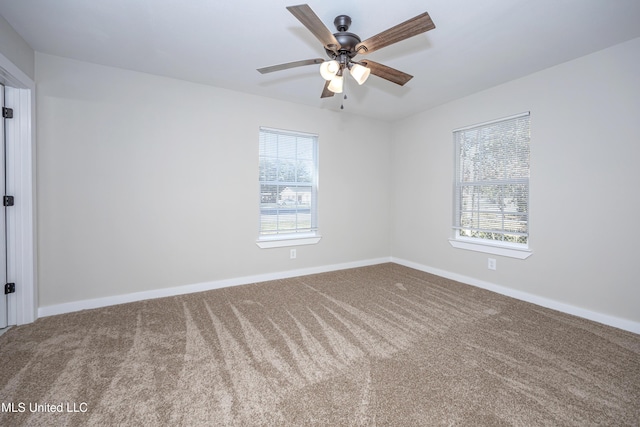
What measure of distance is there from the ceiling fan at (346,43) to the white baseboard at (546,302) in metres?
2.70

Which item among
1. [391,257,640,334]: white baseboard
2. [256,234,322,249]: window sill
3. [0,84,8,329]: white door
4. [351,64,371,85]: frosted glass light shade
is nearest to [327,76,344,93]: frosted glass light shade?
[351,64,371,85]: frosted glass light shade

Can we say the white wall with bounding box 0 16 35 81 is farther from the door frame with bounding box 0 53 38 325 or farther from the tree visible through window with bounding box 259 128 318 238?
the tree visible through window with bounding box 259 128 318 238

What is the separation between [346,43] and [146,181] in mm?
2527

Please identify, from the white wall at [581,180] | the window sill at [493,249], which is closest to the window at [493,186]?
the window sill at [493,249]

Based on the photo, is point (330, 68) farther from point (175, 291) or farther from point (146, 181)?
point (175, 291)

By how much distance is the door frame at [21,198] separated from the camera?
7.70 ft

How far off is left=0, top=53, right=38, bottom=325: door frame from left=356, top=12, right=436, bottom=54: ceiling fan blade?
2.91m

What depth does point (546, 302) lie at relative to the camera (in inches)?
112

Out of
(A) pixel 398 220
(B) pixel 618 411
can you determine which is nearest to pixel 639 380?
(B) pixel 618 411

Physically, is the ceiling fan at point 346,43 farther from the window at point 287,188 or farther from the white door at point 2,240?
the white door at point 2,240

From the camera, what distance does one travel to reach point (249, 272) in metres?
3.60

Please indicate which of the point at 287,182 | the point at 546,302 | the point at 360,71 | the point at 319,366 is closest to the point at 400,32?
the point at 360,71

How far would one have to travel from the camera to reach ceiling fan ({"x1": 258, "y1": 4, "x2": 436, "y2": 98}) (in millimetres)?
1576

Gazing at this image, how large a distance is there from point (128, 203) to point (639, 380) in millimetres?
4426
